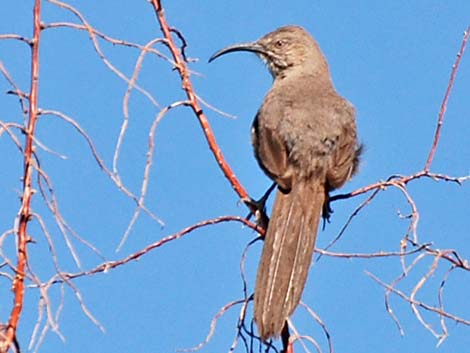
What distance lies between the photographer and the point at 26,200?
117 inches

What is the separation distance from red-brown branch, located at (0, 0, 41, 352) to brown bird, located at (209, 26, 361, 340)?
1579 mm

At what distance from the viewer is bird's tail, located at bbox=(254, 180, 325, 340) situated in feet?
14.2

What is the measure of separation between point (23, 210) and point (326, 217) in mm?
3194

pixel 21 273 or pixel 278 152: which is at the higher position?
pixel 278 152

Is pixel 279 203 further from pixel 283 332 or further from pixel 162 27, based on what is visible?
pixel 162 27

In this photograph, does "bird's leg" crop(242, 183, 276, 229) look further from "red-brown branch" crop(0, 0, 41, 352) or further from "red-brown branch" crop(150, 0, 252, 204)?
"red-brown branch" crop(0, 0, 41, 352)

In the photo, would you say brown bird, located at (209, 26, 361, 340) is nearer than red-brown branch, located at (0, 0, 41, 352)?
No

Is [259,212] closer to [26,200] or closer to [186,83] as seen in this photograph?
[186,83]

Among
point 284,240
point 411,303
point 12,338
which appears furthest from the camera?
point 284,240

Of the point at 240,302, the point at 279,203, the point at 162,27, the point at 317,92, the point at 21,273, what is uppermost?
the point at 317,92

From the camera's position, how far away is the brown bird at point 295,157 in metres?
4.80

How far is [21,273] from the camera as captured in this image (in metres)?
2.87

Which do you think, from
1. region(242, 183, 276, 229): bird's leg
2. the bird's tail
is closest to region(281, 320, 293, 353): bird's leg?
the bird's tail

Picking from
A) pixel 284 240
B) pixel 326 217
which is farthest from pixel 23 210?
pixel 326 217
